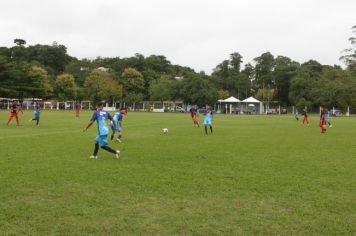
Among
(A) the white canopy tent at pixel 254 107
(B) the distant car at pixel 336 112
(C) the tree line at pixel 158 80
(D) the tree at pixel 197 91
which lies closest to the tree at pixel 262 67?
(C) the tree line at pixel 158 80

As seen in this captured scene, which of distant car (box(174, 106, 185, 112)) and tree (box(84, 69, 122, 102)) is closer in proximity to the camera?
tree (box(84, 69, 122, 102))

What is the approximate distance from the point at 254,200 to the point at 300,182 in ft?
6.76

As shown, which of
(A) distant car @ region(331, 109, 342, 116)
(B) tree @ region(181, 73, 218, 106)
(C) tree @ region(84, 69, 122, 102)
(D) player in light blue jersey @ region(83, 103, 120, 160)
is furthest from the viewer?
(C) tree @ region(84, 69, 122, 102)

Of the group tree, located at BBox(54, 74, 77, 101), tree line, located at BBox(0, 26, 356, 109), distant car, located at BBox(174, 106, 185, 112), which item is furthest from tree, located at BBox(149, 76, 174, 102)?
tree, located at BBox(54, 74, 77, 101)

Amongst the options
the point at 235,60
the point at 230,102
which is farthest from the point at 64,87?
the point at 235,60

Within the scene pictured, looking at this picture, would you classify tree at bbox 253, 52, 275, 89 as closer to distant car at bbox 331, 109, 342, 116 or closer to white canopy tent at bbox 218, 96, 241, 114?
white canopy tent at bbox 218, 96, 241, 114

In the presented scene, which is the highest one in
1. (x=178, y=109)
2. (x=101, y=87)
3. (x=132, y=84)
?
(x=132, y=84)

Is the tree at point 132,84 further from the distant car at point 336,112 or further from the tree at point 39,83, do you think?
the distant car at point 336,112

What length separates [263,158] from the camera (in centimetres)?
1252

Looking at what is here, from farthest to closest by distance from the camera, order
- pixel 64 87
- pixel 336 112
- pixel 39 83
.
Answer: pixel 64 87 < pixel 336 112 < pixel 39 83

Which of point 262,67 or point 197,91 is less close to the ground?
point 262,67

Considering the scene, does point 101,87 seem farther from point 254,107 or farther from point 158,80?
point 254,107

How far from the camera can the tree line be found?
7044 centimetres

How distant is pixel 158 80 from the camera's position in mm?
87562
